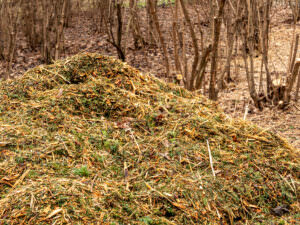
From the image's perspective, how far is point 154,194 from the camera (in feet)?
5.88

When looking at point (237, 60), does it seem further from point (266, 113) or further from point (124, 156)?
point (124, 156)

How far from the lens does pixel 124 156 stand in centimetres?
209

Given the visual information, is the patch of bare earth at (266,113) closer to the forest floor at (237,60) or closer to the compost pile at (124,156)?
the forest floor at (237,60)

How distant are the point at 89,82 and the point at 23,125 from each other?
69 cm

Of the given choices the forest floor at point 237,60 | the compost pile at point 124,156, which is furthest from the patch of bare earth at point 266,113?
the compost pile at point 124,156

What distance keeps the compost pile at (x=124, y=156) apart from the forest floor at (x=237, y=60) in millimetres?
594

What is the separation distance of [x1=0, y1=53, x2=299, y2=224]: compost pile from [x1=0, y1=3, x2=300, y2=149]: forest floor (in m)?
0.59

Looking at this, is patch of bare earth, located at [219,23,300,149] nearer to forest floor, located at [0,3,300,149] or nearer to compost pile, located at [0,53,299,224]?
forest floor, located at [0,3,300,149]

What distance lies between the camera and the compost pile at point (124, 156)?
5.42 ft

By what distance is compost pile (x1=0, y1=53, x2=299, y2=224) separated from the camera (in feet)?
5.42

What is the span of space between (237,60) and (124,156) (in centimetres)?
533

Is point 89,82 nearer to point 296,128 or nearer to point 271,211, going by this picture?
point 271,211

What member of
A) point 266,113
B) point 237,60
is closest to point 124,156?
point 266,113

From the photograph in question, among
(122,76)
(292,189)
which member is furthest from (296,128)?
(122,76)
